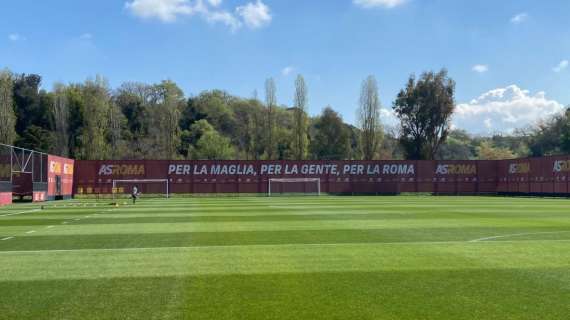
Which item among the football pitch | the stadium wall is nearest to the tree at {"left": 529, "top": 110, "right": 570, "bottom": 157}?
the stadium wall

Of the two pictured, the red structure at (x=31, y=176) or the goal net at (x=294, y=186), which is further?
the goal net at (x=294, y=186)

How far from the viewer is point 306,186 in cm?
6012

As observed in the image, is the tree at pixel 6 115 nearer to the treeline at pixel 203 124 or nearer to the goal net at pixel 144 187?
the treeline at pixel 203 124

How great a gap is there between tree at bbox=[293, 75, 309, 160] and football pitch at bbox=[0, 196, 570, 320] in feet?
195

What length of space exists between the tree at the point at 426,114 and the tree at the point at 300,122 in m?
16.9

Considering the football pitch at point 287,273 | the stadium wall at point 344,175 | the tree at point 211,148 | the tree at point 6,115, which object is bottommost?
the football pitch at point 287,273

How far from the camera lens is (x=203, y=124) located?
86.6m

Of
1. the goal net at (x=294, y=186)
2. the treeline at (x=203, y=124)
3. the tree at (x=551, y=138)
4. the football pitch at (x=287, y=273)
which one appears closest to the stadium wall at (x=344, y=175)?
the goal net at (x=294, y=186)

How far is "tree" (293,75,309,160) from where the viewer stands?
77625 mm

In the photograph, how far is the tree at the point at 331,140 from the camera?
85.6m

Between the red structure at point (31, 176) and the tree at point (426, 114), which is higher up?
the tree at point (426, 114)

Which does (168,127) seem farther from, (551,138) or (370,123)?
(551,138)

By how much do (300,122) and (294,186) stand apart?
19.5 meters

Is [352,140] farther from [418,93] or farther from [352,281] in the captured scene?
[352,281]
